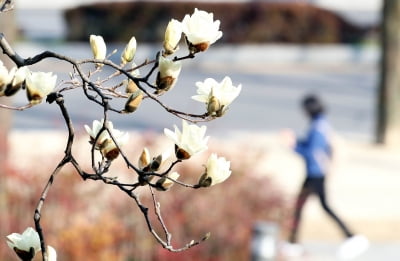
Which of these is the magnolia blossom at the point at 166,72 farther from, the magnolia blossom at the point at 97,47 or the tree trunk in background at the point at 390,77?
the tree trunk in background at the point at 390,77

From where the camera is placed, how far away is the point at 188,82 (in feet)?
73.0

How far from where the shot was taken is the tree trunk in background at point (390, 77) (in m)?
14.4

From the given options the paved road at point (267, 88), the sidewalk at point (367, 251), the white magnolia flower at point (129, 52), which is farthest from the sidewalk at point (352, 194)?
the white magnolia flower at point (129, 52)

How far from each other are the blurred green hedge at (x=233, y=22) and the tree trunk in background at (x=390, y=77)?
1193 cm

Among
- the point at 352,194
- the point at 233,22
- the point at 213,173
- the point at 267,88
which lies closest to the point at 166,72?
the point at 213,173

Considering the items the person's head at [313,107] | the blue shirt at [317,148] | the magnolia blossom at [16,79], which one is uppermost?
the magnolia blossom at [16,79]

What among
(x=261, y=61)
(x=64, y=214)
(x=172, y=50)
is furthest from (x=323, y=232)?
(x=261, y=61)

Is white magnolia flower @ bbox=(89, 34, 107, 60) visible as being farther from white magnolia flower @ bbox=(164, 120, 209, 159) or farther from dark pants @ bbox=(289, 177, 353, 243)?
dark pants @ bbox=(289, 177, 353, 243)

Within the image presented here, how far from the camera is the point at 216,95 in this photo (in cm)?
182

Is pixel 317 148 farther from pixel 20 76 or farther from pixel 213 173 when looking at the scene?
pixel 20 76

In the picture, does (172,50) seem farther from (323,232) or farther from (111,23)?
(111,23)

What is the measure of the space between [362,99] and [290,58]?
A: 5.42 m

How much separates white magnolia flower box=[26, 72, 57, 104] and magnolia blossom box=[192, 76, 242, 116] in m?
0.26

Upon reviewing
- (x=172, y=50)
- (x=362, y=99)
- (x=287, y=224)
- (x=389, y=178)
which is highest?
(x=172, y=50)
